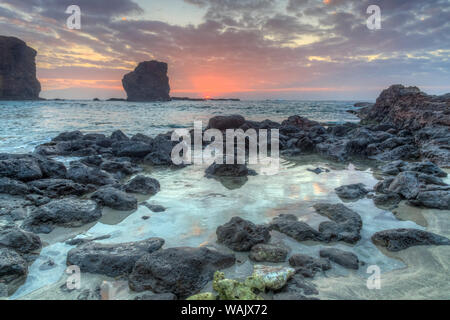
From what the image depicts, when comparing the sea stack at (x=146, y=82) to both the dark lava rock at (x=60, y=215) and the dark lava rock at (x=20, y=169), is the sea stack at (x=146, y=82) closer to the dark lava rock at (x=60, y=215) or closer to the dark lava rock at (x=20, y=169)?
the dark lava rock at (x=20, y=169)

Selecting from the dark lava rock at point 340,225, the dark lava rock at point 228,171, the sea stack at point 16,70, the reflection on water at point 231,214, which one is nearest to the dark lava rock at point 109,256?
the reflection on water at point 231,214

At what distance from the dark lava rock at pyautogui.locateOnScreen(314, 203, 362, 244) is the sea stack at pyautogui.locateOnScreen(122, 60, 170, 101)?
11279 cm

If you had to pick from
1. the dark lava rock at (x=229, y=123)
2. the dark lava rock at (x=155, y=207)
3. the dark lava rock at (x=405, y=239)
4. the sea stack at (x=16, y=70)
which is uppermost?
the sea stack at (x=16, y=70)

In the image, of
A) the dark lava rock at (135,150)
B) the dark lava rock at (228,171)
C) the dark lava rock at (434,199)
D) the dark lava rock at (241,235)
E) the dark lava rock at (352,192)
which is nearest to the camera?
the dark lava rock at (241,235)

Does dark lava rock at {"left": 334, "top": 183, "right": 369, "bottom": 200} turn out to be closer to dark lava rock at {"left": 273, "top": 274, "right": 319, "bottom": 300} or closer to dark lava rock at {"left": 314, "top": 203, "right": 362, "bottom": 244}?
dark lava rock at {"left": 314, "top": 203, "right": 362, "bottom": 244}

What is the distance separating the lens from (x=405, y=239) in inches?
138

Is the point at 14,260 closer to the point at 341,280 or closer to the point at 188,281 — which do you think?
the point at 188,281

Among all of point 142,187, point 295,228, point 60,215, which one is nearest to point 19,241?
point 60,215

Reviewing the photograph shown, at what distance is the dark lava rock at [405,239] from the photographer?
3.46m

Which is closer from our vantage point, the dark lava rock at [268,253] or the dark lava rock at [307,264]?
the dark lava rock at [307,264]

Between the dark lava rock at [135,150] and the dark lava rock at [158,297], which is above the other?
the dark lava rock at [135,150]

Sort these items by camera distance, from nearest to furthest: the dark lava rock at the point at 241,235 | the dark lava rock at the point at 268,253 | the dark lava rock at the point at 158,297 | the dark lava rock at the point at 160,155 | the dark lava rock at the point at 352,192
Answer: the dark lava rock at the point at 158,297, the dark lava rock at the point at 268,253, the dark lava rock at the point at 241,235, the dark lava rock at the point at 352,192, the dark lava rock at the point at 160,155

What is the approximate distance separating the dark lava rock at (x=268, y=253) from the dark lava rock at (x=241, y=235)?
0.53 ft

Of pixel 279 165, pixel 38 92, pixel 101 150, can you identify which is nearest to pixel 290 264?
pixel 279 165
